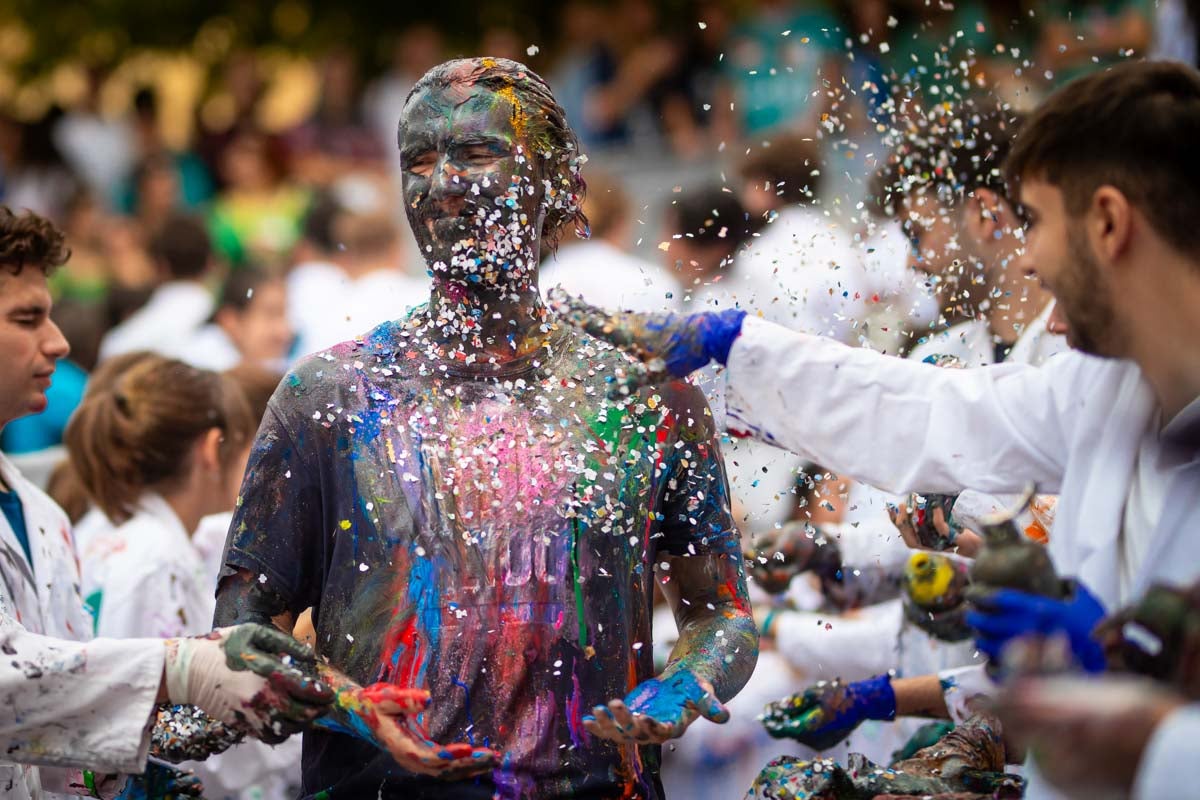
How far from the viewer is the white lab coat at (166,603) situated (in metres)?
4.50

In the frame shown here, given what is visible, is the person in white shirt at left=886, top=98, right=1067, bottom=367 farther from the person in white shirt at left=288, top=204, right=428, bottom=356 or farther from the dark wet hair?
the person in white shirt at left=288, top=204, right=428, bottom=356

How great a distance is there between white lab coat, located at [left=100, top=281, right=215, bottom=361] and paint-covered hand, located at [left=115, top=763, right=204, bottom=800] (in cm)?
420

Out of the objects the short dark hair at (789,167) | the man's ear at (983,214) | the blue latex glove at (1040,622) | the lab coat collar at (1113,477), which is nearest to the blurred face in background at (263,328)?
the short dark hair at (789,167)

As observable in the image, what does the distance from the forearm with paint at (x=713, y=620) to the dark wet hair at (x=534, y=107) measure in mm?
745

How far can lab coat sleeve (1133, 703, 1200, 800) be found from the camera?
191 centimetres

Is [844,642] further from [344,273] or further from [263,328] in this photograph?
[344,273]

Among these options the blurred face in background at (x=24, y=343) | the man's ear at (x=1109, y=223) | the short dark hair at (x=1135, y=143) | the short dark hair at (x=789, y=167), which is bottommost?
the man's ear at (x=1109, y=223)

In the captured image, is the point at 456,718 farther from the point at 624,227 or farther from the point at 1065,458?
the point at 624,227

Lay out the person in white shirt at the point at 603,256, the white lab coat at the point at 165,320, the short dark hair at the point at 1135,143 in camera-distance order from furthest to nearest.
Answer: the white lab coat at the point at 165,320
the person in white shirt at the point at 603,256
the short dark hair at the point at 1135,143

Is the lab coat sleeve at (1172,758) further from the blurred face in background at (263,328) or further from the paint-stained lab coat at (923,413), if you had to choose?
the blurred face in background at (263,328)

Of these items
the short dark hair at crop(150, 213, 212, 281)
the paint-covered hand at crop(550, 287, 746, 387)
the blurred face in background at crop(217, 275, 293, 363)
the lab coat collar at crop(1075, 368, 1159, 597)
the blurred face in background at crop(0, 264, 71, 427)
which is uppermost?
the short dark hair at crop(150, 213, 212, 281)

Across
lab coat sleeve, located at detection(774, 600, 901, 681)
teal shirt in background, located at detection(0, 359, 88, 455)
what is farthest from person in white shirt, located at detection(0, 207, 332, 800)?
teal shirt in background, located at detection(0, 359, 88, 455)

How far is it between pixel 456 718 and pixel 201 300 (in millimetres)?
5391

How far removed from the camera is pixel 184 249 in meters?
8.20
